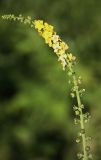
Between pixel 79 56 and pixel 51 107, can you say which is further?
pixel 79 56

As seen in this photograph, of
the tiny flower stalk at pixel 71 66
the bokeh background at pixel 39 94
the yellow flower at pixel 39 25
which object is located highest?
the bokeh background at pixel 39 94

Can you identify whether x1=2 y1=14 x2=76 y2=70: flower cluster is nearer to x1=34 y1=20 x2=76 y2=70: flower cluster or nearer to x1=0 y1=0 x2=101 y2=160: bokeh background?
x1=34 y1=20 x2=76 y2=70: flower cluster

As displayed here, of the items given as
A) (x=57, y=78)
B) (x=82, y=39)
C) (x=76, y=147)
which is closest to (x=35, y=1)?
(x=82, y=39)

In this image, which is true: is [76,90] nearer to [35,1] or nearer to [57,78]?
[57,78]

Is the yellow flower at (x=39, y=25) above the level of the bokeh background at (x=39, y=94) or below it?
below

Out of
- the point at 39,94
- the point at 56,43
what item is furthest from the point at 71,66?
the point at 39,94

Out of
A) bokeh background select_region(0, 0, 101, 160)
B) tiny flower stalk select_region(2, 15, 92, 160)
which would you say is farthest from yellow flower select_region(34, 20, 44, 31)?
bokeh background select_region(0, 0, 101, 160)

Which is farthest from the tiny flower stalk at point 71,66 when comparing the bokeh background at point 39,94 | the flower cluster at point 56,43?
the bokeh background at point 39,94

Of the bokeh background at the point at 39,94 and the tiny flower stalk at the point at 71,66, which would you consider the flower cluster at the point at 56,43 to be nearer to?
the tiny flower stalk at the point at 71,66
